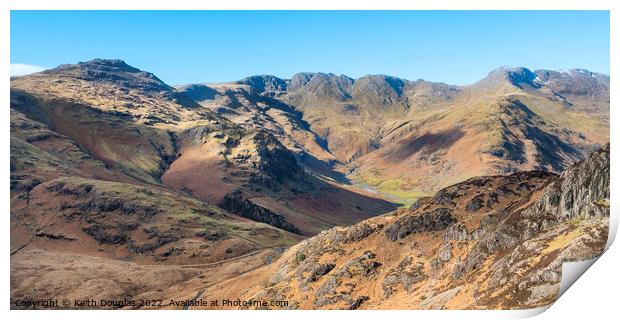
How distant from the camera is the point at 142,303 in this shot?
5192 inches

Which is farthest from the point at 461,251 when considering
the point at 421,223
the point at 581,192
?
the point at 581,192

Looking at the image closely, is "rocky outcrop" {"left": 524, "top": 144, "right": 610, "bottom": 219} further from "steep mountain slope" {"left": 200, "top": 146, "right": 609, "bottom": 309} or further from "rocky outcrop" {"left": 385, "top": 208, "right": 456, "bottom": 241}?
"rocky outcrop" {"left": 385, "top": 208, "right": 456, "bottom": 241}

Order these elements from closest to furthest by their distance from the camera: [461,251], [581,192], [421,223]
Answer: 1. [581,192]
2. [461,251]
3. [421,223]

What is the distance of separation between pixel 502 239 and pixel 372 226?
36197 mm

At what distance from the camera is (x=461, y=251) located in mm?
90250

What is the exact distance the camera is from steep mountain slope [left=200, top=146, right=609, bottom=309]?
69.7 m

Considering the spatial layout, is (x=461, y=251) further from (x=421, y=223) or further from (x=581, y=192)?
(x=581, y=192)

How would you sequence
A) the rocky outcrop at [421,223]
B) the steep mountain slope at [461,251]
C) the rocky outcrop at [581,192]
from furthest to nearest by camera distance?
the rocky outcrop at [421,223]
the rocky outcrop at [581,192]
the steep mountain slope at [461,251]

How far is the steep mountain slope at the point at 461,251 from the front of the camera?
229 feet

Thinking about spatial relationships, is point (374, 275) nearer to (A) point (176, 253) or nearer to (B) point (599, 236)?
(B) point (599, 236)

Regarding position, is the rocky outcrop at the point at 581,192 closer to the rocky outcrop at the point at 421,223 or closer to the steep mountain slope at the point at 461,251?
the steep mountain slope at the point at 461,251

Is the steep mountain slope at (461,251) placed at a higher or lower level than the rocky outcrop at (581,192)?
lower

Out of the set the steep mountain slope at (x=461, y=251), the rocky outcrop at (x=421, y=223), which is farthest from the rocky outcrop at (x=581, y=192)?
the rocky outcrop at (x=421, y=223)

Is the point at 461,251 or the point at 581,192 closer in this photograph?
the point at 581,192
